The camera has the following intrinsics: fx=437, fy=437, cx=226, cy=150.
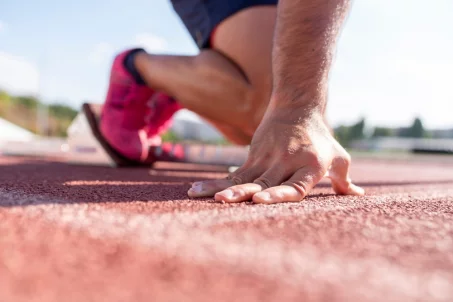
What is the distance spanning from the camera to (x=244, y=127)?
2.05 metres

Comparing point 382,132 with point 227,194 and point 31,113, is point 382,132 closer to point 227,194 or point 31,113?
point 31,113

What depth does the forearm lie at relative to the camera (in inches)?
43.7

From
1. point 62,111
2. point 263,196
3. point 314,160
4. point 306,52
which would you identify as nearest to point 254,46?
point 306,52

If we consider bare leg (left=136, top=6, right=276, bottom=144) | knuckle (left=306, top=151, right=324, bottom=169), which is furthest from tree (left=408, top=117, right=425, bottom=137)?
knuckle (left=306, top=151, right=324, bottom=169)

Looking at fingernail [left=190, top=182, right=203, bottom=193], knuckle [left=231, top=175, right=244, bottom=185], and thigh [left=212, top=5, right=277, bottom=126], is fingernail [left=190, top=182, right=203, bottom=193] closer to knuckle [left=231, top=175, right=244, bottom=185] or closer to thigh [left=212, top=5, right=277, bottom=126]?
knuckle [left=231, top=175, right=244, bottom=185]

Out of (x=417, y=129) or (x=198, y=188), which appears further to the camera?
(x=417, y=129)

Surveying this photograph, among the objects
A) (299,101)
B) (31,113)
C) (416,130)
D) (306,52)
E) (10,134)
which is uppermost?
(306,52)

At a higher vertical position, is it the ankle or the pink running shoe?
the ankle

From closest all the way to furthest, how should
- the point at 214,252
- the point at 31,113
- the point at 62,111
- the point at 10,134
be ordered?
1. the point at 214,252
2. the point at 10,134
3. the point at 31,113
4. the point at 62,111

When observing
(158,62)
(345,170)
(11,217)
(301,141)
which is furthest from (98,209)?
(158,62)

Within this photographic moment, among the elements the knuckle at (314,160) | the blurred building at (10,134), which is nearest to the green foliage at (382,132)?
the blurred building at (10,134)

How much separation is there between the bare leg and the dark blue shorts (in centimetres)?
4

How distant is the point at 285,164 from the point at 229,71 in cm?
97

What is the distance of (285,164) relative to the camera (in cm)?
99
